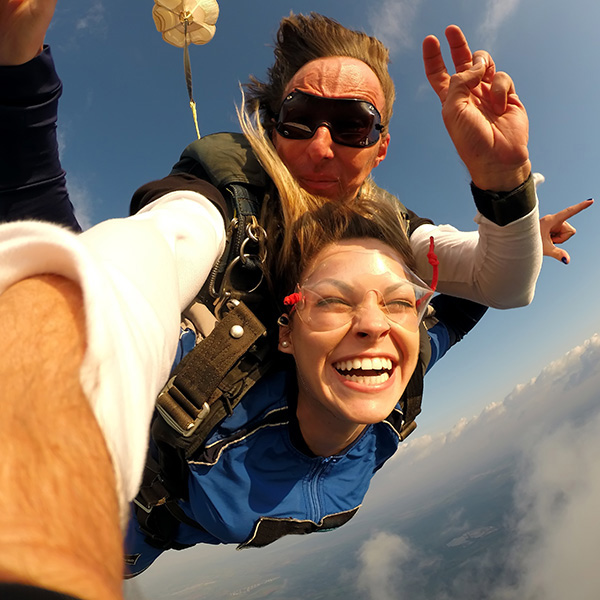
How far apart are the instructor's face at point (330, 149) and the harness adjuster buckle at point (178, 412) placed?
3.81 feet

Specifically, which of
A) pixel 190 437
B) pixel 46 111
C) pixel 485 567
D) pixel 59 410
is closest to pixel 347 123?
pixel 46 111

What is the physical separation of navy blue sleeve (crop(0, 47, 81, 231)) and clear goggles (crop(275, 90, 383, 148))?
1023mm

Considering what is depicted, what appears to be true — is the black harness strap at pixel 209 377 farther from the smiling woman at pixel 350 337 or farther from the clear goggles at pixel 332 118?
the clear goggles at pixel 332 118

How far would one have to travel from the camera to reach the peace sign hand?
1459mm

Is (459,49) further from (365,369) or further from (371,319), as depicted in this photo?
(365,369)

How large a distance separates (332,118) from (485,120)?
0.74 m

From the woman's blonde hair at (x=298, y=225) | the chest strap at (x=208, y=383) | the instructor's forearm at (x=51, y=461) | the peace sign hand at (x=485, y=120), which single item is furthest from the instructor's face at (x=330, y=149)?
the instructor's forearm at (x=51, y=461)

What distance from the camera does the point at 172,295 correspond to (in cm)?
84

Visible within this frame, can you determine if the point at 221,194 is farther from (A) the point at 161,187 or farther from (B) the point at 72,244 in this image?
(B) the point at 72,244

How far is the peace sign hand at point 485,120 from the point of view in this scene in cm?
146

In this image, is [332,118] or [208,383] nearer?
[208,383]

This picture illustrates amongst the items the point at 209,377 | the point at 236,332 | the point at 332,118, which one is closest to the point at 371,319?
the point at 236,332

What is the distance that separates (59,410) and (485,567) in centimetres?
13828

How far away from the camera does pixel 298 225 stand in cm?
166
